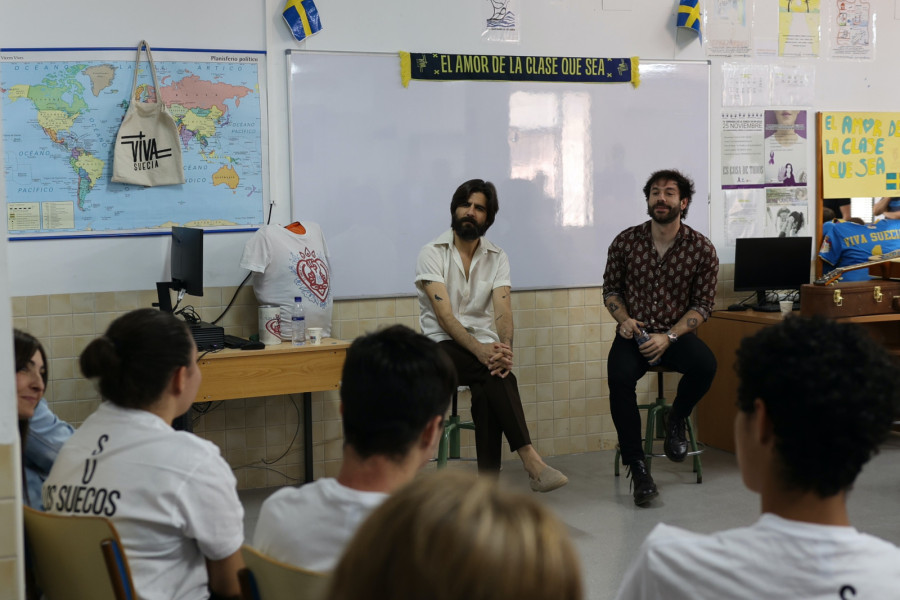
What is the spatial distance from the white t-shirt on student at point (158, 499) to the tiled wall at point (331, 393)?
2615 millimetres

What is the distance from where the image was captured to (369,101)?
4.58 m

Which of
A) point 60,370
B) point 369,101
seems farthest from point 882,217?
point 60,370

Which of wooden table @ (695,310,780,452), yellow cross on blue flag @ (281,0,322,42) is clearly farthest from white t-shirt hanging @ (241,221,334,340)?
wooden table @ (695,310,780,452)

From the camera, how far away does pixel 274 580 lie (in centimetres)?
136

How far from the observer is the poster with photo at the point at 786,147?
17.8ft

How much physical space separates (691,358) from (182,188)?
251cm

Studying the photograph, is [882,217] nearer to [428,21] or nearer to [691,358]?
[691,358]

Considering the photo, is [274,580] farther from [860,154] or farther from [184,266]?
[860,154]

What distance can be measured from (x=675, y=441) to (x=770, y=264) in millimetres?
1500

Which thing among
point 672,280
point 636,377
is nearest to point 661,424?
point 636,377

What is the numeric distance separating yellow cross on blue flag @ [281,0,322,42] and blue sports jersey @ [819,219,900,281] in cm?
326

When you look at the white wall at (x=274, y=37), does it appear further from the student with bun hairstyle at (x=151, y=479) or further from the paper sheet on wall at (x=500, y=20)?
the student with bun hairstyle at (x=151, y=479)

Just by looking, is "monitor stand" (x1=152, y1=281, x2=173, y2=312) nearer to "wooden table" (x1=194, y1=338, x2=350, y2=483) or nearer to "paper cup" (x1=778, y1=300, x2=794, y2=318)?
"wooden table" (x1=194, y1=338, x2=350, y2=483)

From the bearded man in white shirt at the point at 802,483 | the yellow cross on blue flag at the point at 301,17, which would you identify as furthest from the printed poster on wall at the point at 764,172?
the bearded man in white shirt at the point at 802,483
